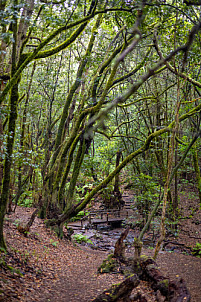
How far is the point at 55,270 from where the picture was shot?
657 cm

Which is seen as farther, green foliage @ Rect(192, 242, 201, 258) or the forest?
green foliage @ Rect(192, 242, 201, 258)

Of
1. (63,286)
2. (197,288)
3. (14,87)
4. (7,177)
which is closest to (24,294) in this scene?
(63,286)

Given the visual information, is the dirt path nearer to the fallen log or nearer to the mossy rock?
the mossy rock

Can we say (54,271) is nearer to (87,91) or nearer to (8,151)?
(8,151)

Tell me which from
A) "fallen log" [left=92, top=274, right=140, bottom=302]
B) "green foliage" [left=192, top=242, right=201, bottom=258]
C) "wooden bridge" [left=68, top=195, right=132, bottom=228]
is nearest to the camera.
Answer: "fallen log" [left=92, top=274, right=140, bottom=302]

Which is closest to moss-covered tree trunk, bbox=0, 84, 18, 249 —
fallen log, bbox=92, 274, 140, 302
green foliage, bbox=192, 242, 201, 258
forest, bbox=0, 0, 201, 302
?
forest, bbox=0, 0, 201, 302

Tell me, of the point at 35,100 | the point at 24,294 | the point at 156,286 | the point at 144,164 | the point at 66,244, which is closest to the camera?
the point at 24,294

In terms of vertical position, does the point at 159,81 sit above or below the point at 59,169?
above

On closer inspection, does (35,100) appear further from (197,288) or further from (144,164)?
(197,288)

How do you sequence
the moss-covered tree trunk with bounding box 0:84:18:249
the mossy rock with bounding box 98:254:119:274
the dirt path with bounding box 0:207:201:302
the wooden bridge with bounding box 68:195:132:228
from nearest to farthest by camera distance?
the dirt path with bounding box 0:207:201:302, the moss-covered tree trunk with bounding box 0:84:18:249, the mossy rock with bounding box 98:254:119:274, the wooden bridge with bounding box 68:195:132:228

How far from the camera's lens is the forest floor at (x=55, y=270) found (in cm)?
483

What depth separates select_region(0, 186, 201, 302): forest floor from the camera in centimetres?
483

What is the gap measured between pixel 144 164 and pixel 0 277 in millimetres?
10484

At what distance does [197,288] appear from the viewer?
21.9ft
